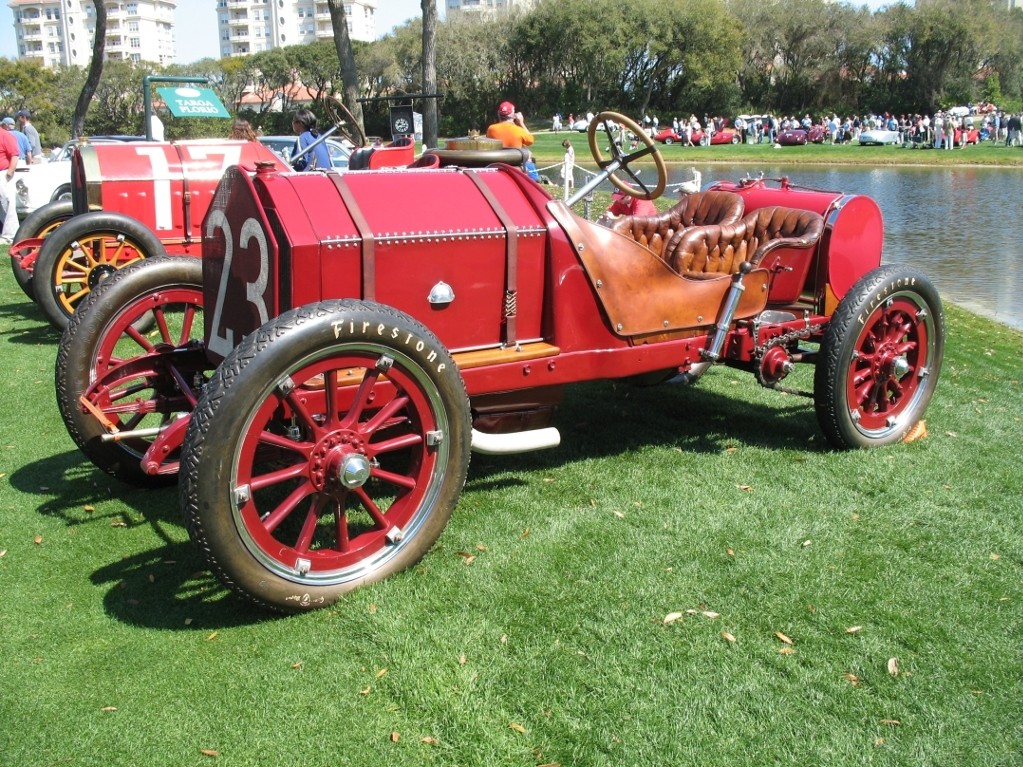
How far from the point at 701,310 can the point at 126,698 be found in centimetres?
325

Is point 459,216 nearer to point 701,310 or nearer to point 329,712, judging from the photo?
point 701,310

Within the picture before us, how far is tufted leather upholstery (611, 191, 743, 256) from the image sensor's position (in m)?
6.02

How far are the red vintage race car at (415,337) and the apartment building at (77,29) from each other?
162097 millimetres

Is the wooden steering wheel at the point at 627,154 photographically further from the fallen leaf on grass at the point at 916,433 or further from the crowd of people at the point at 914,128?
the crowd of people at the point at 914,128

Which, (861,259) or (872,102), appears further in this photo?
(872,102)

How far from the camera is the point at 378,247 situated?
413 cm

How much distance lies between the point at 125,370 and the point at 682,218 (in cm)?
344

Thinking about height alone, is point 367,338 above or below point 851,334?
above

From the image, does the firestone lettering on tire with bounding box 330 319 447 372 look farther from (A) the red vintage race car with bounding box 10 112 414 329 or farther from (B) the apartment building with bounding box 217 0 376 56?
(B) the apartment building with bounding box 217 0 376 56

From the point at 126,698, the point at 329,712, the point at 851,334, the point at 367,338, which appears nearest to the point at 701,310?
the point at 851,334

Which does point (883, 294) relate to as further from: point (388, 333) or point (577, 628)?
point (388, 333)

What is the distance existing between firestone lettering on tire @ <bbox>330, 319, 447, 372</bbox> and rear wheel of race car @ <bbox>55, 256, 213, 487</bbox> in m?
1.27

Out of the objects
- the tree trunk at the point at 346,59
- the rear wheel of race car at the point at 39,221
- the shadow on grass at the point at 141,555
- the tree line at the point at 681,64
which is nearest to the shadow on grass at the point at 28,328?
the rear wheel of race car at the point at 39,221

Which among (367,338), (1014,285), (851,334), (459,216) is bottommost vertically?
(1014,285)
